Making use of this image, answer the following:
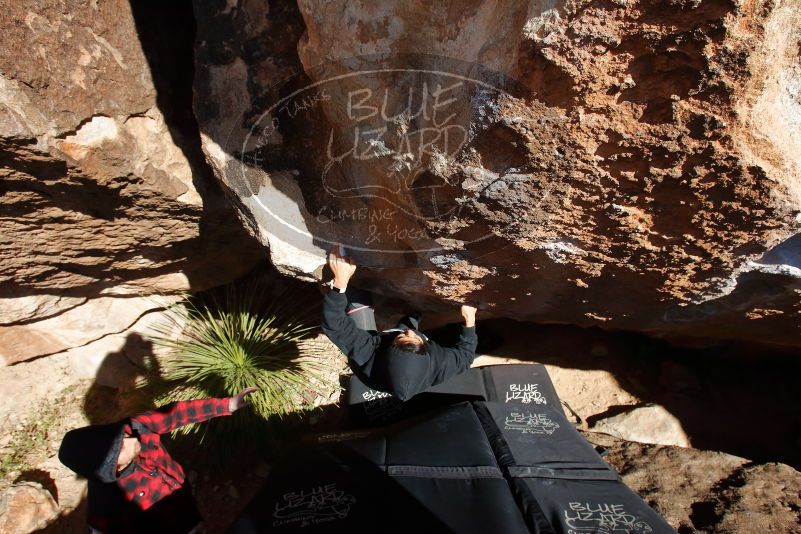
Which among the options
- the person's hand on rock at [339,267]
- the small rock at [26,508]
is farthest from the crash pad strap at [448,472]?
the small rock at [26,508]

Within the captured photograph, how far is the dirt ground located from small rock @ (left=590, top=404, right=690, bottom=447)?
3.1 inches

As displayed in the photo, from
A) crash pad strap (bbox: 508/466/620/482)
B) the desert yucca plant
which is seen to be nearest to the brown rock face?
crash pad strap (bbox: 508/466/620/482)

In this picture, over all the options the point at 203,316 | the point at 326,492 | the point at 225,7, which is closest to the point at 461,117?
the point at 225,7

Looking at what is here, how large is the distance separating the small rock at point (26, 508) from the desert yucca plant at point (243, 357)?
892 mm

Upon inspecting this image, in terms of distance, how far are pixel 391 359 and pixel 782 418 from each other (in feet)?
9.89

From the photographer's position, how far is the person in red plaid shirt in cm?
171

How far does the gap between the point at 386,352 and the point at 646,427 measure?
218 centimetres

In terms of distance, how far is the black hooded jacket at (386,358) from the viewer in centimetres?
199

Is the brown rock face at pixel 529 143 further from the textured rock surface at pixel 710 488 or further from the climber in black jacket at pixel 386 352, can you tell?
the textured rock surface at pixel 710 488

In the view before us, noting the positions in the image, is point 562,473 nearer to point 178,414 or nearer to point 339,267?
point 339,267

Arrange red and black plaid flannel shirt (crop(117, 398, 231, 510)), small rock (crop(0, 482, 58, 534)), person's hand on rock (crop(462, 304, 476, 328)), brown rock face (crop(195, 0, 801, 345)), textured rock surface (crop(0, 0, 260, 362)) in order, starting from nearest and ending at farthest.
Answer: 1. brown rock face (crop(195, 0, 801, 345))
2. textured rock surface (crop(0, 0, 260, 362))
3. red and black plaid flannel shirt (crop(117, 398, 231, 510))
4. person's hand on rock (crop(462, 304, 476, 328))
5. small rock (crop(0, 482, 58, 534))

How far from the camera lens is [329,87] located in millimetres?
1567

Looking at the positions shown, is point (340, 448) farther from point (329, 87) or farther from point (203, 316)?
point (203, 316)

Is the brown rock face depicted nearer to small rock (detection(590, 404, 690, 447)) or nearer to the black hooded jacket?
the black hooded jacket
